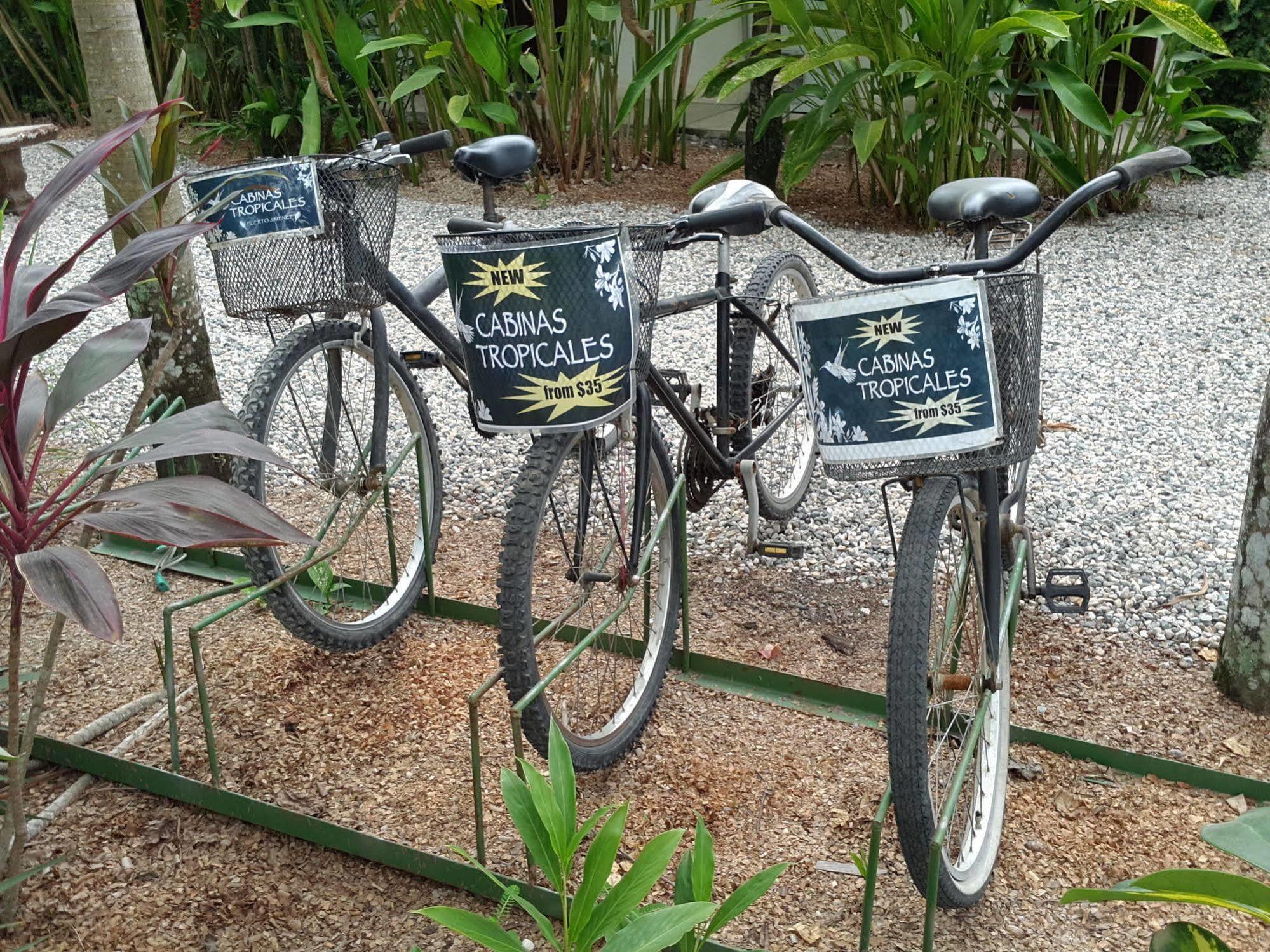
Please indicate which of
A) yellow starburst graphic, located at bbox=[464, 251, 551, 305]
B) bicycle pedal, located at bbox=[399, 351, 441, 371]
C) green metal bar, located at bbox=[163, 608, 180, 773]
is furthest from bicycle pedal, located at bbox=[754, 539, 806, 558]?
green metal bar, located at bbox=[163, 608, 180, 773]

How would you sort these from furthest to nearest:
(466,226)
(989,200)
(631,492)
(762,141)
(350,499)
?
(762,141)
(350,499)
(631,492)
(466,226)
(989,200)

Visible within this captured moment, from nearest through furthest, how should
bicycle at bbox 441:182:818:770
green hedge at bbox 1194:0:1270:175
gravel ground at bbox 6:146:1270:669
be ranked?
bicycle at bbox 441:182:818:770 → gravel ground at bbox 6:146:1270:669 → green hedge at bbox 1194:0:1270:175

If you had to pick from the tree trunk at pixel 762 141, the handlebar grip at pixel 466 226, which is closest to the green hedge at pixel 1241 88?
the tree trunk at pixel 762 141

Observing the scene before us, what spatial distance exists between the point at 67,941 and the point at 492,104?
18.1 feet

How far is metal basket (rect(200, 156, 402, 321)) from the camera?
2316 millimetres

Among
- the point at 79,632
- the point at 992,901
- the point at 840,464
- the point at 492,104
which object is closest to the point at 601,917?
the point at 840,464

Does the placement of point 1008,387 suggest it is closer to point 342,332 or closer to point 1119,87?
point 342,332

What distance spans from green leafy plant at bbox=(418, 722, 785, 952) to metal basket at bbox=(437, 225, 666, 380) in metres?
0.74

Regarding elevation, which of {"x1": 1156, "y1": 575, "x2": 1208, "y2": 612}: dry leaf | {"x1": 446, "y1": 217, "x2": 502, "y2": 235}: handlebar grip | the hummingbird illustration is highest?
{"x1": 446, "y1": 217, "x2": 502, "y2": 235}: handlebar grip

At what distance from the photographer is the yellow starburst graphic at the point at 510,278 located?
179 cm

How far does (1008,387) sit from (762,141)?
5.25 metres

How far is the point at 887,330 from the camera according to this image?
1.64m

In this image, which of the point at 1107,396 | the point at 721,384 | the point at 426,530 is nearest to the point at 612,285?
the point at 721,384

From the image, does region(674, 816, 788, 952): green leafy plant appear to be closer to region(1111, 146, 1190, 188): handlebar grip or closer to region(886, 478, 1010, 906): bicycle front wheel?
region(886, 478, 1010, 906): bicycle front wheel
